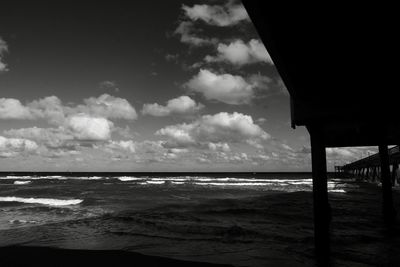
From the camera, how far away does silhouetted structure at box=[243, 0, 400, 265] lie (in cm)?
Answer: 328

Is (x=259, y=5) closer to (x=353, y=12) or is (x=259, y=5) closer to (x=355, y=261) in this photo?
(x=353, y=12)

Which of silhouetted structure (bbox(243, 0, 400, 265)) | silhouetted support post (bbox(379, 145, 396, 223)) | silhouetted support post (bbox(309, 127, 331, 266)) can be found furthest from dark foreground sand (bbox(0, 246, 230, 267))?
silhouetted support post (bbox(379, 145, 396, 223))

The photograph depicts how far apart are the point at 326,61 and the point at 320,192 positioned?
311 centimetres

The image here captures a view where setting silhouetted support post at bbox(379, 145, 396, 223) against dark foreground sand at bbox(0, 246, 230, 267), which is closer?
dark foreground sand at bbox(0, 246, 230, 267)

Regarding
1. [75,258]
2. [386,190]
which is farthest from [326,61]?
[386,190]

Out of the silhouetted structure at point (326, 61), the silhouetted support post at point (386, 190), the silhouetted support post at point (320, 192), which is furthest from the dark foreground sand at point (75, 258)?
the silhouetted support post at point (386, 190)

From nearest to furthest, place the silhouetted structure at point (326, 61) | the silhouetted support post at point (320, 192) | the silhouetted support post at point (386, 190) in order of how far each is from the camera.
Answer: the silhouetted structure at point (326, 61) → the silhouetted support post at point (320, 192) → the silhouetted support post at point (386, 190)

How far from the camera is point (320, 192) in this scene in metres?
6.77

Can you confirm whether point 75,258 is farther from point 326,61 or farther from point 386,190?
point 386,190

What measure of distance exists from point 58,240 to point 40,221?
4.48 metres

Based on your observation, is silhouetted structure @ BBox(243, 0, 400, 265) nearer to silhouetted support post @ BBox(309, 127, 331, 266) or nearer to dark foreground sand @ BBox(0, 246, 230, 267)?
silhouetted support post @ BBox(309, 127, 331, 266)

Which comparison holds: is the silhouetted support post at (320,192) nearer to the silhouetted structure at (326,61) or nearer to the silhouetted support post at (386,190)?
the silhouetted structure at (326,61)

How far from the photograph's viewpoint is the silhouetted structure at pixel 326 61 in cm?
328

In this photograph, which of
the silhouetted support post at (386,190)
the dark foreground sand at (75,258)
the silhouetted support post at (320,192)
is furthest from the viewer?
the silhouetted support post at (386,190)
